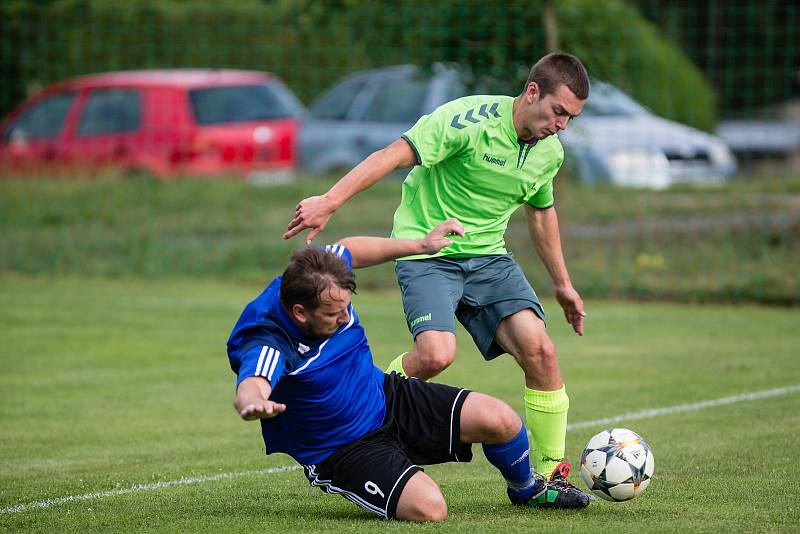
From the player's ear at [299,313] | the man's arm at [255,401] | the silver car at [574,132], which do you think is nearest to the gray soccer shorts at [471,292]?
the player's ear at [299,313]

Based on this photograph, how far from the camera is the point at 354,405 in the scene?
5016mm

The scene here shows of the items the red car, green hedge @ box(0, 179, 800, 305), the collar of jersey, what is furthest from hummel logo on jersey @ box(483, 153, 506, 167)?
the red car

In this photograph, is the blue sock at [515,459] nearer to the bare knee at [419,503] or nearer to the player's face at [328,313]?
the bare knee at [419,503]

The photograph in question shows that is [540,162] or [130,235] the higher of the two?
[540,162]

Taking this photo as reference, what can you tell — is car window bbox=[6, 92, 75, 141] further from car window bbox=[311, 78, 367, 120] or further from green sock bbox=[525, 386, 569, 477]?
green sock bbox=[525, 386, 569, 477]

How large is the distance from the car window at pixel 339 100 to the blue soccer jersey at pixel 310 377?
11731 mm

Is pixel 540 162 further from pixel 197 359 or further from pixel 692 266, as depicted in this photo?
pixel 692 266

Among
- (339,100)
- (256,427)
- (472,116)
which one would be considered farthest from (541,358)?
(339,100)

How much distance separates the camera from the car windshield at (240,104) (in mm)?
16625

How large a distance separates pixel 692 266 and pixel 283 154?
5783mm

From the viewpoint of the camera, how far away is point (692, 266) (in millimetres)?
13578

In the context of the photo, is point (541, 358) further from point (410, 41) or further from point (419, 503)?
point (410, 41)

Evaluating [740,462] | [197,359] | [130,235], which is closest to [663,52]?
[130,235]

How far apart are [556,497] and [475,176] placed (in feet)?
4.97
